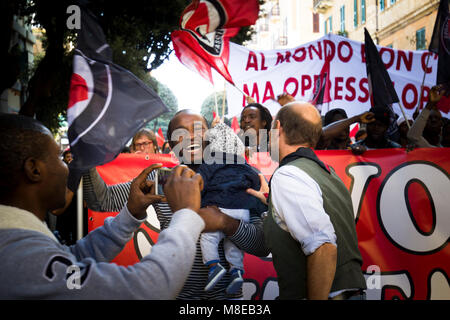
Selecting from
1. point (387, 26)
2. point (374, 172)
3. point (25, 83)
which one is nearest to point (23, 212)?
point (374, 172)

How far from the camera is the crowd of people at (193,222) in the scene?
48.7 inches

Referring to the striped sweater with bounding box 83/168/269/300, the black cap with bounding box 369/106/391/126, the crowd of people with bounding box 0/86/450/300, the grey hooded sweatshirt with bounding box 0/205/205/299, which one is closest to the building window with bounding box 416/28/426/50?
the black cap with bounding box 369/106/391/126

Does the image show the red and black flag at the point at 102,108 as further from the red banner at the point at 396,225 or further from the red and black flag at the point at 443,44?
the red and black flag at the point at 443,44

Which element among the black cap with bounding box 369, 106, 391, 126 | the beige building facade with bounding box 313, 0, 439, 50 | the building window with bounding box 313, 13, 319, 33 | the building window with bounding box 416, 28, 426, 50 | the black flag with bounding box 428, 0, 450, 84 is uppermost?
the building window with bounding box 313, 13, 319, 33

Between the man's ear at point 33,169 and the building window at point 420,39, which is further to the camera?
the building window at point 420,39

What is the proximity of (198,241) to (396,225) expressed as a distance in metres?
2.10

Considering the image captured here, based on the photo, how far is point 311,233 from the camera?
2045mm

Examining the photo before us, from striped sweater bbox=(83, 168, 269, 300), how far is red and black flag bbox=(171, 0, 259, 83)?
2839 millimetres

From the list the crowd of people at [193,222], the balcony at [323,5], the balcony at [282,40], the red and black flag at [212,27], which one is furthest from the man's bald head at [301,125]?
the balcony at [282,40]

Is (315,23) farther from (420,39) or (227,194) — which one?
(227,194)

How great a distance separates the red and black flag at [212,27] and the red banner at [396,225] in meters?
2.07

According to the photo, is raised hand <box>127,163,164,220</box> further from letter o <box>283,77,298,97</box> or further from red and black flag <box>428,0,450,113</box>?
letter o <box>283,77,298,97</box>

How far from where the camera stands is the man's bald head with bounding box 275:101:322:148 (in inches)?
95.3
